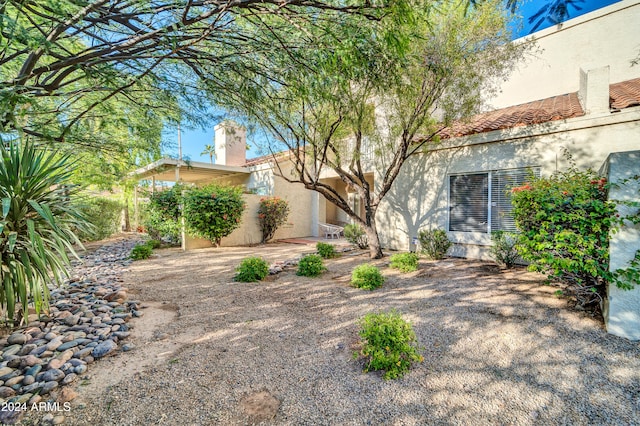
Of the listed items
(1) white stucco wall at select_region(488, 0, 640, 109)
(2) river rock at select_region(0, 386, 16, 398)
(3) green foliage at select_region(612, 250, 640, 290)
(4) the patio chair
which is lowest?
(2) river rock at select_region(0, 386, 16, 398)

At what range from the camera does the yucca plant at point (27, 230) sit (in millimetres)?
3100

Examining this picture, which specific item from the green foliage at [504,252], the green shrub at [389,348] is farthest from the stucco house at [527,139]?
the green shrub at [389,348]

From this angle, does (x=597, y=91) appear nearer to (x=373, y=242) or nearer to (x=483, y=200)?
(x=483, y=200)

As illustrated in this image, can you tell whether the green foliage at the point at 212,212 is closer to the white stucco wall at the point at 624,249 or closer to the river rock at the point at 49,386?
the river rock at the point at 49,386

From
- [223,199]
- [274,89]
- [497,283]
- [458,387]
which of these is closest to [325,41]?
[274,89]

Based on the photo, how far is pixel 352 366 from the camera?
3.08 meters

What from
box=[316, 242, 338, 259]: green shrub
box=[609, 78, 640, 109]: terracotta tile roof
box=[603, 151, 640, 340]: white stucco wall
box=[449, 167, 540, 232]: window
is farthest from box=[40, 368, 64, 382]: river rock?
box=[609, 78, 640, 109]: terracotta tile roof

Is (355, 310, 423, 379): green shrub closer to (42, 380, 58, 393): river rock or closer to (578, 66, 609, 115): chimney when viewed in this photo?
(42, 380, 58, 393): river rock

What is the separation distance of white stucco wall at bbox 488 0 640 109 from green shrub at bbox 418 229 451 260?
601 cm

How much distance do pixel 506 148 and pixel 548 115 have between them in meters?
1.19

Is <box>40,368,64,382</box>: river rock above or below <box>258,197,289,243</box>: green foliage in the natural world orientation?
below

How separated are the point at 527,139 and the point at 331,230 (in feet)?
29.6

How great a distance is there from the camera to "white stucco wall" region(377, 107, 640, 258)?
251 inches

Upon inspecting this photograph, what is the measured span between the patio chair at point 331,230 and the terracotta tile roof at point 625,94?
10329 millimetres
